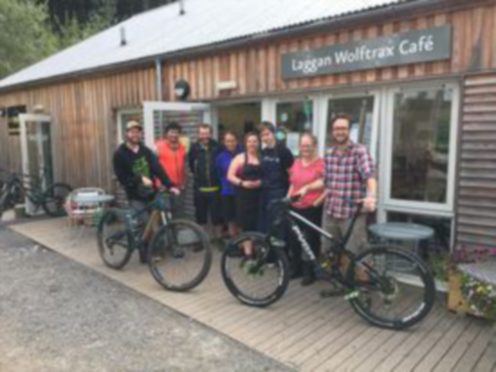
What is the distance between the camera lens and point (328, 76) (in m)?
4.94

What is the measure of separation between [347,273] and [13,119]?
10168 mm

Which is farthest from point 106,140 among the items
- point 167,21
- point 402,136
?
point 402,136

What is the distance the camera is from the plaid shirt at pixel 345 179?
4.06 m

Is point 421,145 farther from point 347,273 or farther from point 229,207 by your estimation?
point 229,207

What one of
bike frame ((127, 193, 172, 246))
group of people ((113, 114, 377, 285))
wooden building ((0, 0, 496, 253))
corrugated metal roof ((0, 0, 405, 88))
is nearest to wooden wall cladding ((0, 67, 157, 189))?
wooden building ((0, 0, 496, 253))

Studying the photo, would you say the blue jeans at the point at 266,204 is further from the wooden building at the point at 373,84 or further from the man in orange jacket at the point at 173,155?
the man in orange jacket at the point at 173,155

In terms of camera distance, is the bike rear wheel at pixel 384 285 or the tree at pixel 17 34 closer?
the bike rear wheel at pixel 384 285

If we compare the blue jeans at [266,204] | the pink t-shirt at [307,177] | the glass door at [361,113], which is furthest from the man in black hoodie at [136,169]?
the glass door at [361,113]

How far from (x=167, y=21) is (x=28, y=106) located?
3.72m

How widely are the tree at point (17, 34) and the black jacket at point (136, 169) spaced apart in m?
12.7

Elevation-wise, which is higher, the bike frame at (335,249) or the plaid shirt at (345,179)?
the plaid shirt at (345,179)

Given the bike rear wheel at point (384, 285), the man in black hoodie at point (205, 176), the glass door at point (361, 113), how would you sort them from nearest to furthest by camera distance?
1. the bike rear wheel at point (384, 285)
2. the glass door at point (361, 113)
3. the man in black hoodie at point (205, 176)

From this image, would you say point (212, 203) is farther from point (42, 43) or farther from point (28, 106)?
point (42, 43)

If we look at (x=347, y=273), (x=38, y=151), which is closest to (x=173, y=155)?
(x=347, y=273)
